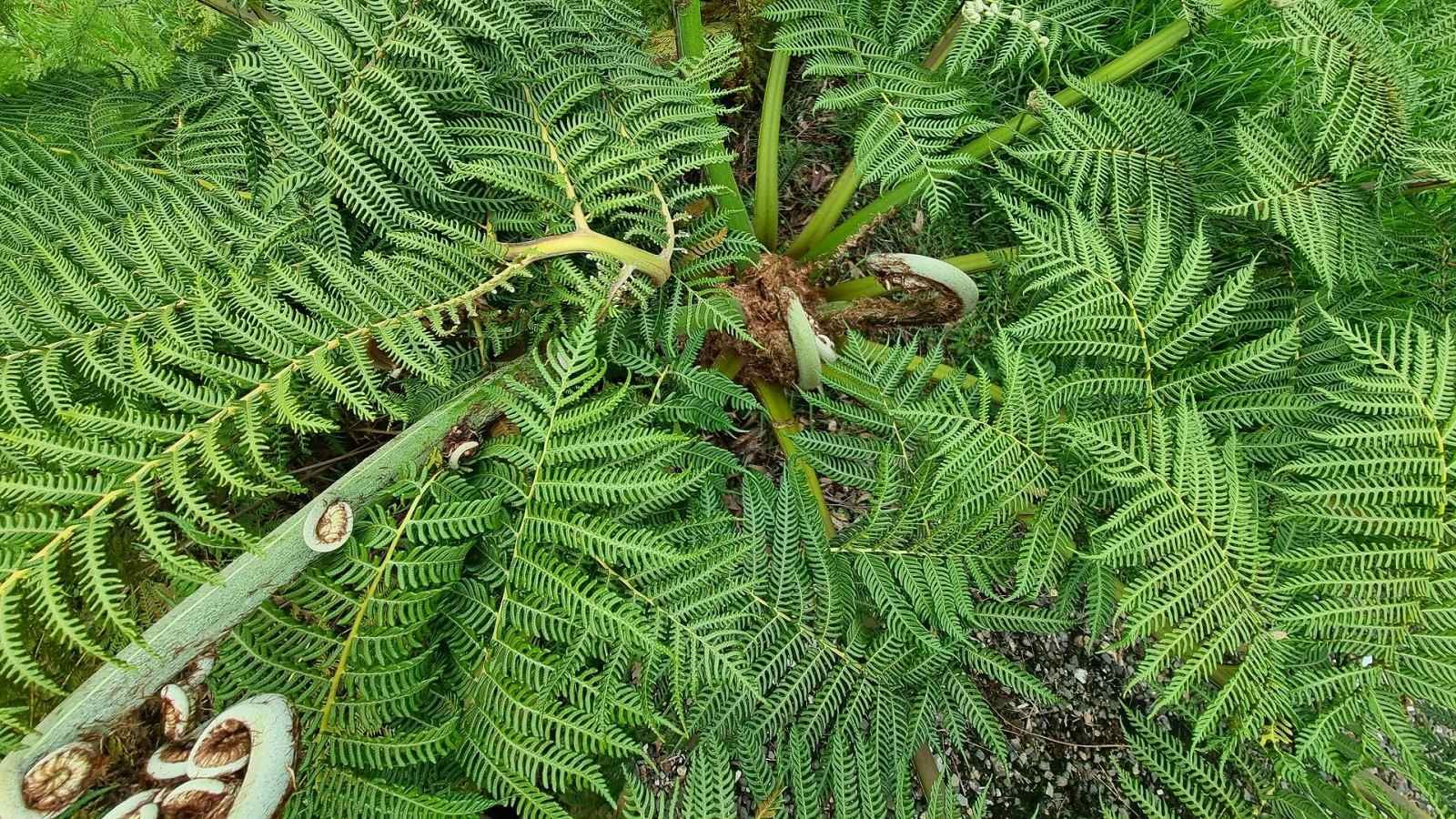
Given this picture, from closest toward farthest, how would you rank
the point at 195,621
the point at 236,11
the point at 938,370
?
the point at 195,621 < the point at 236,11 < the point at 938,370

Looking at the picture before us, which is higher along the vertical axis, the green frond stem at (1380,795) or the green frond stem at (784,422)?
the green frond stem at (784,422)

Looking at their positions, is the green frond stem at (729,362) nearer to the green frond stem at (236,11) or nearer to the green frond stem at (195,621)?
the green frond stem at (195,621)

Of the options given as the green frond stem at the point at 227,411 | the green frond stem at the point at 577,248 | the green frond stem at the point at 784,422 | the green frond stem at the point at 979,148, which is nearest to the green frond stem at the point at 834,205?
the green frond stem at the point at 979,148

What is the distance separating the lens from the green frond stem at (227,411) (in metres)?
1.07

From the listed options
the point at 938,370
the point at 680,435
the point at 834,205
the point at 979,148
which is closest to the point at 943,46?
the point at 979,148

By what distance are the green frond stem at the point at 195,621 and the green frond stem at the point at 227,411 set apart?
0.05m

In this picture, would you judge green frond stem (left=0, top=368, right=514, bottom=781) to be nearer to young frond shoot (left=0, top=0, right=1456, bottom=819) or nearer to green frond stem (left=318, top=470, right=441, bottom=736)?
young frond shoot (left=0, top=0, right=1456, bottom=819)

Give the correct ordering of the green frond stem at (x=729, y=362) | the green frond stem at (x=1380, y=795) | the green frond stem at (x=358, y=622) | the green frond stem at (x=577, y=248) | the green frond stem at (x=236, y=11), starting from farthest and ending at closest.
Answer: the green frond stem at (x=729, y=362), the green frond stem at (x=236, y=11), the green frond stem at (x=577, y=248), the green frond stem at (x=1380, y=795), the green frond stem at (x=358, y=622)

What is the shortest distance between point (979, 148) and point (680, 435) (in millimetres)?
1094

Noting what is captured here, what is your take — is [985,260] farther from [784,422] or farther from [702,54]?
[702,54]

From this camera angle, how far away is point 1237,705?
1.27 m

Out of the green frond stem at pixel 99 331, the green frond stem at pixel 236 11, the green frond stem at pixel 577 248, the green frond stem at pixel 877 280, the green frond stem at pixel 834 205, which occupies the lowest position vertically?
the green frond stem at pixel 877 280

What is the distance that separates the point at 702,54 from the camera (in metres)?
1.80

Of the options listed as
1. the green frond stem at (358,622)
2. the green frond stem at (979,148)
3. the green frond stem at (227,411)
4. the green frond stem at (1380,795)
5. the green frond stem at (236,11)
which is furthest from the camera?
the green frond stem at (979,148)
